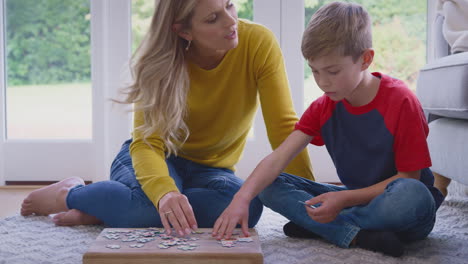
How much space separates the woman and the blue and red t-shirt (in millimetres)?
128

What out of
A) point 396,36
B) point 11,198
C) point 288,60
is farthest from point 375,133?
point 11,198

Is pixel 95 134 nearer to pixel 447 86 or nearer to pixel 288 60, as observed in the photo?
pixel 288 60

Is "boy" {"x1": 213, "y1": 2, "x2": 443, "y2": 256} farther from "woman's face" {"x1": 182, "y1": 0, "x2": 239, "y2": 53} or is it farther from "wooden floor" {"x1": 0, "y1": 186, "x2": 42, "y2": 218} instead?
"wooden floor" {"x1": 0, "y1": 186, "x2": 42, "y2": 218}

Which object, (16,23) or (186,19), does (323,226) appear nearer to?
(186,19)

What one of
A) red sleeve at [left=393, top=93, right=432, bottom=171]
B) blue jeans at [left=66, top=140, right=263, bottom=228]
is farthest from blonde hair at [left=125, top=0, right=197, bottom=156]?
red sleeve at [left=393, top=93, right=432, bottom=171]

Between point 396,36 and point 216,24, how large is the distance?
60.4 inches

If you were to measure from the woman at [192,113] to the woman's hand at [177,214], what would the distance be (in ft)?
0.17

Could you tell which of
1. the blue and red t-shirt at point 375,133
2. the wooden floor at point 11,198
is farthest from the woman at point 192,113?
the wooden floor at point 11,198

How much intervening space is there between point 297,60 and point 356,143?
1.32 meters

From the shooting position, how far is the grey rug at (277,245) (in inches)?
53.1

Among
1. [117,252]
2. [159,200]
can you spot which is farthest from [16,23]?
[117,252]

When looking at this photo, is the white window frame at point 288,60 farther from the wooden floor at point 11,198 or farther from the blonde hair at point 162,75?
the blonde hair at point 162,75

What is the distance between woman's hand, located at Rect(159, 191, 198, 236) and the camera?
131 centimetres

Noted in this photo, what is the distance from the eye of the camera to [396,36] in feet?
9.09
